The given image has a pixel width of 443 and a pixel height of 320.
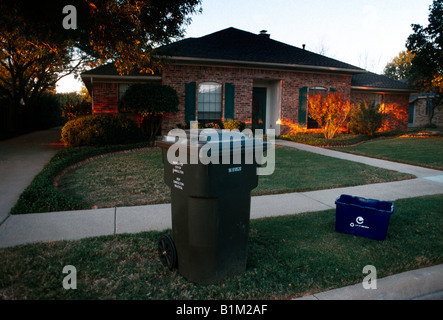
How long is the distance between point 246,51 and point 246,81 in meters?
1.84

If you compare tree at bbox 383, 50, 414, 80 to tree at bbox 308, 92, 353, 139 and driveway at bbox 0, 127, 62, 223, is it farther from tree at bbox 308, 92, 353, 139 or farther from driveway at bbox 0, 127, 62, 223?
driveway at bbox 0, 127, 62, 223

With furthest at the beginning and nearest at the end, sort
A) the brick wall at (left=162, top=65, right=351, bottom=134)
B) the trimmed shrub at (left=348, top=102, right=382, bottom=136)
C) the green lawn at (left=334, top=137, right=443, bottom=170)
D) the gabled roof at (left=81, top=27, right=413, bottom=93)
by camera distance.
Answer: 1. the trimmed shrub at (left=348, top=102, right=382, bottom=136)
2. the brick wall at (left=162, top=65, right=351, bottom=134)
3. the gabled roof at (left=81, top=27, right=413, bottom=93)
4. the green lawn at (left=334, top=137, right=443, bottom=170)

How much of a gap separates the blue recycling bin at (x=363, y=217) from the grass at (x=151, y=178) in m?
2.05

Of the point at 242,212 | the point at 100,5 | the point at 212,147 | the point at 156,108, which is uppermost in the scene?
the point at 100,5

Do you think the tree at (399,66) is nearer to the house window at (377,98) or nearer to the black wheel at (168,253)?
the house window at (377,98)

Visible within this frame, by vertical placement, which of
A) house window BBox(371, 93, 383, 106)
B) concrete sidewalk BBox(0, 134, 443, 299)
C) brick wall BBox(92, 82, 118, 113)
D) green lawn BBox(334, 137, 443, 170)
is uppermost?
house window BBox(371, 93, 383, 106)

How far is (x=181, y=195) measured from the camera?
288cm

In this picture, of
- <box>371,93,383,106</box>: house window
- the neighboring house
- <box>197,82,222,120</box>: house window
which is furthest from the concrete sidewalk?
<box>371,93,383,106</box>: house window

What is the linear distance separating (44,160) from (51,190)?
4.33m

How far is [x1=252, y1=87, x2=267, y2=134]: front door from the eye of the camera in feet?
57.1

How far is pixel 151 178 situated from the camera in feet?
23.5

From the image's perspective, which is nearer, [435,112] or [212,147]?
[212,147]
